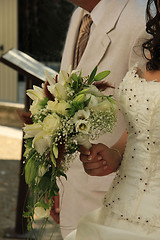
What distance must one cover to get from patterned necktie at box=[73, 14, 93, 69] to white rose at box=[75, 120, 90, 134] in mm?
1055

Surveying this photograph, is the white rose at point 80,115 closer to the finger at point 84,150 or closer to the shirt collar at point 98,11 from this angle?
the finger at point 84,150

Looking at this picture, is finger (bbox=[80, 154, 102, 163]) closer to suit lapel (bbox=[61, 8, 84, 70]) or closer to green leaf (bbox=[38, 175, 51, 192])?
green leaf (bbox=[38, 175, 51, 192])

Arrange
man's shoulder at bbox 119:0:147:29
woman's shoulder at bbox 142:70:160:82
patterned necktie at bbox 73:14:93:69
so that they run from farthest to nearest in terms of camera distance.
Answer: patterned necktie at bbox 73:14:93:69 → man's shoulder at bbox 119:0:147:29 → woman's shoulder at bbox 142:70:160:82

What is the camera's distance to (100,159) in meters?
2.13

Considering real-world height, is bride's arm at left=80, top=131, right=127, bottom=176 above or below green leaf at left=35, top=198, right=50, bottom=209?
above

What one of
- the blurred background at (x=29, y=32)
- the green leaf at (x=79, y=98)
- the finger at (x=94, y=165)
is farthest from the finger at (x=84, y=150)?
the blurred background at (x=29, y=32)

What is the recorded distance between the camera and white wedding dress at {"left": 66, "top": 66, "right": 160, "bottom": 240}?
2.05 m

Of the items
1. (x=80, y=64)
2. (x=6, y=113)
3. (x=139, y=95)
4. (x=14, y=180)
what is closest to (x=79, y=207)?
(x=80, y=64)

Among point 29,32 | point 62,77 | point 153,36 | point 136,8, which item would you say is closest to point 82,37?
point 136,8

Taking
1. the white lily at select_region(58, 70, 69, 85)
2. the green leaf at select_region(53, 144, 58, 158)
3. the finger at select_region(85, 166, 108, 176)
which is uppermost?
the white lily at select_region(58, 70, 69, 85)

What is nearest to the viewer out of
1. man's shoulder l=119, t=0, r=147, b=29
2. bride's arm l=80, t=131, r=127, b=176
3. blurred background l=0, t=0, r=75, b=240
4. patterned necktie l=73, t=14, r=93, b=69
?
bride's arm l=80, t=131, r=127, b=176

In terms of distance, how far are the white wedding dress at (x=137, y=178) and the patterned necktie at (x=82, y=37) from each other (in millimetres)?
703

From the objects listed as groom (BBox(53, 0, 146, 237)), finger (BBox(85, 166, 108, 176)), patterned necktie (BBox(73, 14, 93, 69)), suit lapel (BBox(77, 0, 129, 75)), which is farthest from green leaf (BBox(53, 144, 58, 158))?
patterned necktie (BBox(73, 14, 93, 69))

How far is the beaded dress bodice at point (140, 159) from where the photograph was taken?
6.76ft
